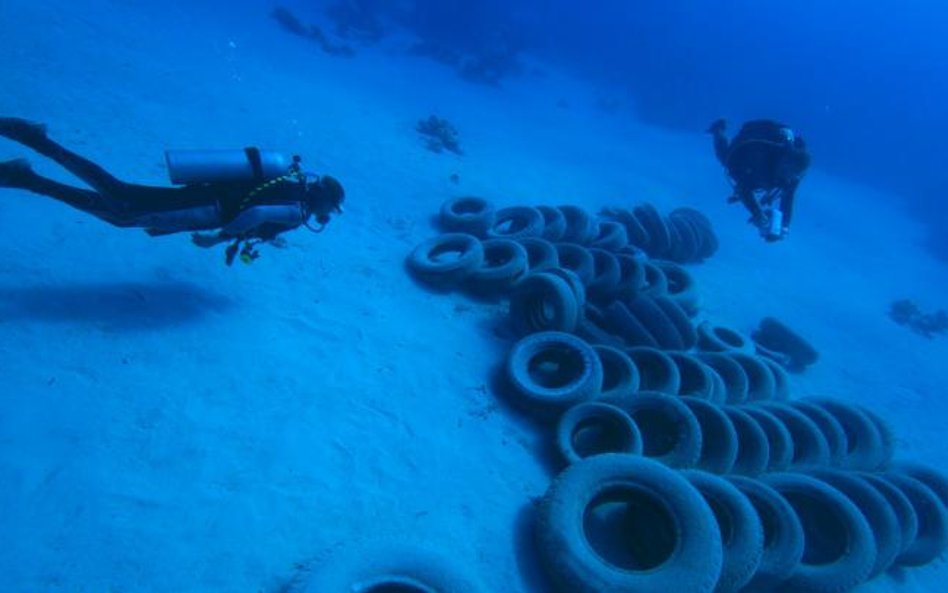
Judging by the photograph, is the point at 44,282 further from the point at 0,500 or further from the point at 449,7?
the point at 449,7

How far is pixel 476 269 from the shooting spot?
9.94 m

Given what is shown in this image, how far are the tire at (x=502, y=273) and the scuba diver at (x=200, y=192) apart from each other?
345cm

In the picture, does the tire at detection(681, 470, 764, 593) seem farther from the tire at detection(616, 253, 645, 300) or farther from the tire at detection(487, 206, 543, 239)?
the tire at detection(487, 206, 543, 239)

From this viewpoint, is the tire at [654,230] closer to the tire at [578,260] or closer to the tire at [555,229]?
the tire at [555,229]

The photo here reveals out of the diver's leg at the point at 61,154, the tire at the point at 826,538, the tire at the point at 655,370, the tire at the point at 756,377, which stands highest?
the tire at the point at 756,377

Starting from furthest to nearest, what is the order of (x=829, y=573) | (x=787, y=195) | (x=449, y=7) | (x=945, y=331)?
(x=449, y=7)
(x=945, y=331)
(x=787, y=195)
(x=829, y=573)

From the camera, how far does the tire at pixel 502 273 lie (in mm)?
9805

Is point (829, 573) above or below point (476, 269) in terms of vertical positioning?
below

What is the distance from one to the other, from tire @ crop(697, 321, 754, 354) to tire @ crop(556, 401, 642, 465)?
429 centimetres

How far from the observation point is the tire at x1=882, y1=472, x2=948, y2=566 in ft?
25.3

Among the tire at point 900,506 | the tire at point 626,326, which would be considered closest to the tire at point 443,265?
the tire at point 626,326

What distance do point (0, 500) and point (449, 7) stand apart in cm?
4114

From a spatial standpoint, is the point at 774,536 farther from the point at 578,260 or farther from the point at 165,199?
the point at 165,199

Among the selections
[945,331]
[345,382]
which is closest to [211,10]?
[345,382]
